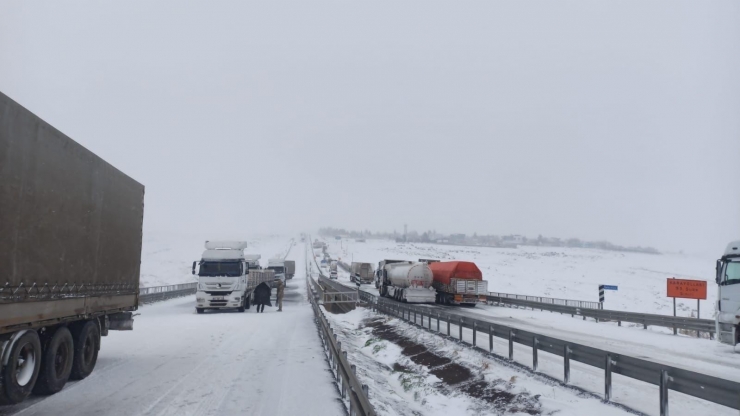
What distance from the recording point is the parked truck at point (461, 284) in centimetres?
3647

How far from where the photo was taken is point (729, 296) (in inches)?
706

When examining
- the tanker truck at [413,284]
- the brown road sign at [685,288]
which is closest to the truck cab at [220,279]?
the tanker truck at [413,284]

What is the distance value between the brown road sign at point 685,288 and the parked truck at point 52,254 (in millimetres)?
26371

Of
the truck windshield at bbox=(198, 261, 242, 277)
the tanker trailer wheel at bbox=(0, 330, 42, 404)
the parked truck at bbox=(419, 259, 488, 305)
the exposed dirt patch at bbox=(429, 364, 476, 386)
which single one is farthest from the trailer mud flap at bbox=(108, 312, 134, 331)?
the parked truck at bbox=(419, 259, 488, 305)

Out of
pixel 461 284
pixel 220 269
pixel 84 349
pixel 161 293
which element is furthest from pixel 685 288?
pixel 161 293

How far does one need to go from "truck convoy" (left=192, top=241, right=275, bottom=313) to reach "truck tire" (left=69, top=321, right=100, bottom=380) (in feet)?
57.6

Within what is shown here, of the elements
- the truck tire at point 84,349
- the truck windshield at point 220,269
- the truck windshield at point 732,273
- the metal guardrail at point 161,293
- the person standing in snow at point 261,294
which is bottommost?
the metal guardrail at point 161,293

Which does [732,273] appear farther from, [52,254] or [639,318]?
[52,254]

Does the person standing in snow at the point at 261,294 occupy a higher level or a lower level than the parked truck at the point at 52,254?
lower

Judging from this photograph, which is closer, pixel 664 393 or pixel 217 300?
pixel 664 393

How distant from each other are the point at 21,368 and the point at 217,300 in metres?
21.1

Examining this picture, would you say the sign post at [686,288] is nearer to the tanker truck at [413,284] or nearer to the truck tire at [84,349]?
the tanker truck at [413,284]

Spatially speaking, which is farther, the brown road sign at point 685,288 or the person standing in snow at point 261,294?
the person standing in snow at point 261,294

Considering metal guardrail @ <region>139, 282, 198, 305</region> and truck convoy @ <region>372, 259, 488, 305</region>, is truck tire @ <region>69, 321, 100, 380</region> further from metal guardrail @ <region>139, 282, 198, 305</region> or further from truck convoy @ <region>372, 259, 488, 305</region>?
truck convoy @ <region>372, 259, 488, 305</region>
